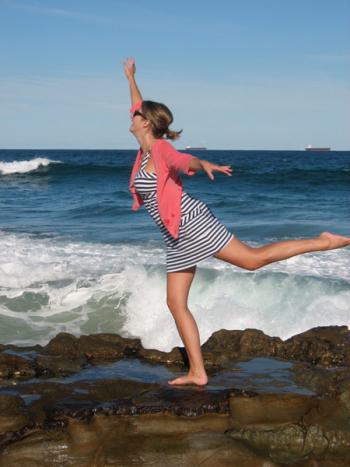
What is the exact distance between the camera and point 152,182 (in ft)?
14.0

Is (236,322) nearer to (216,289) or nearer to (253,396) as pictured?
(216,289)

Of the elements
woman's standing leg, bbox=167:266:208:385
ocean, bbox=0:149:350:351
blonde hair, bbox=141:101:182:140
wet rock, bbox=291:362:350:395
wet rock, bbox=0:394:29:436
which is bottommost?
ocean, bbox=0:149:350:351

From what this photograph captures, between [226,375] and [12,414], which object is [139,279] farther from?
[12,414]

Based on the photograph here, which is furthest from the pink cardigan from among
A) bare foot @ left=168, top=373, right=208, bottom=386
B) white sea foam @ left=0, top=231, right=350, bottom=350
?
white sea foam @ left=0, top=231, right=350, bottom=350

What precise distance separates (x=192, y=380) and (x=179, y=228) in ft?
3.27

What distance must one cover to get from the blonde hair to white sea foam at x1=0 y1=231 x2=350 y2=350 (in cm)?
404

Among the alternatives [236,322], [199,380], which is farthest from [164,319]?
[199,380]

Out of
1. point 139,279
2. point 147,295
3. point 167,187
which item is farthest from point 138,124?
point 139,279

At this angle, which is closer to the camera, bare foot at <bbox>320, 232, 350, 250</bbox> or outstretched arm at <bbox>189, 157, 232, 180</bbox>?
outstretched arm at <bbox>189, 157, 232, 180</bbox>

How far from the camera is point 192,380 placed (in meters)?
4.43

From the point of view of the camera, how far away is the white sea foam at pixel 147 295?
852 cm

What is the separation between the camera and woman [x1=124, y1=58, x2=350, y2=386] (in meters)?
4.22

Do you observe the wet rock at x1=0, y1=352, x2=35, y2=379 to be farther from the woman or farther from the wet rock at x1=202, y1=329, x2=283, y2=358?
the wet rock at x1=202, y1=329, x2=283, y2=358

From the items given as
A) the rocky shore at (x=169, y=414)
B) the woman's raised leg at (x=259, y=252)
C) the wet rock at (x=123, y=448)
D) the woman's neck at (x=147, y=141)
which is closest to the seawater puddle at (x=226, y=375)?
the rocky shore at (x=169, y=414)
